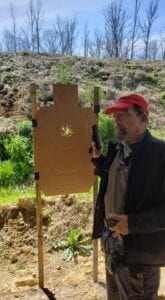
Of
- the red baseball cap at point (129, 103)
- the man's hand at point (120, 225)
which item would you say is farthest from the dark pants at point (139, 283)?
the red baseball cap at point (129, 103)

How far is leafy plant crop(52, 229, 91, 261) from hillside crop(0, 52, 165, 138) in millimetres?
5503

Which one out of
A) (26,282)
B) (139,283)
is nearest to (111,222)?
(139,283)

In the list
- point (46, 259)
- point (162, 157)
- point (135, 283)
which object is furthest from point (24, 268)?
point (162, 157)

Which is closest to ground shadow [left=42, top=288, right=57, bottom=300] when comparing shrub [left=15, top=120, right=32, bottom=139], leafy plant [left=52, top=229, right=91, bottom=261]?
leafy plant [left=52, top=229, right=91, bottom=261]

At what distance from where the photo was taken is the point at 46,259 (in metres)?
4.15

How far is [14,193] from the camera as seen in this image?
18.2 feet

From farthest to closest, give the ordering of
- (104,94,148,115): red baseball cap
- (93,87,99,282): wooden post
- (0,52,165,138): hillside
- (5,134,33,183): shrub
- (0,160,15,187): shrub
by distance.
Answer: (0,52,165,138): hillside
(5,134,33,183): shrub
(0,160,15,187): shrub
(93,87,99,282): wooden post
(104,94,148,115): red baseball cap

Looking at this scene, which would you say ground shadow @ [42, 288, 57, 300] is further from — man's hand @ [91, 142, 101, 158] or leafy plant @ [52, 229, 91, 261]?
man's hand @ [91, 142, 101, 158]

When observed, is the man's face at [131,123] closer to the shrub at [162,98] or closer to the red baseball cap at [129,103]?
the red baseball cap at [129,103]

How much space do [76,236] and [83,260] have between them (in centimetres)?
29

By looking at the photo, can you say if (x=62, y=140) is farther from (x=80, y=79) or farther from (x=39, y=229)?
(x=80, y=79)

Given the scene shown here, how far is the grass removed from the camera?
4.96m

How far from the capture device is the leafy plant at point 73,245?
4.15 m

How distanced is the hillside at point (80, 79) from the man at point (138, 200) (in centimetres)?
763
